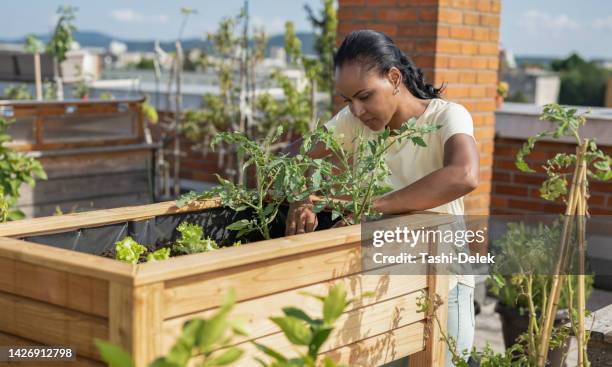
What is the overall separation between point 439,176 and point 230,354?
1266mm

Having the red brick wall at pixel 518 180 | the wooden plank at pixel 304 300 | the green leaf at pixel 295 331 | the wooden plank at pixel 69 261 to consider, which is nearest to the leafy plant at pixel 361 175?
the wooden plank at pixel 304 300

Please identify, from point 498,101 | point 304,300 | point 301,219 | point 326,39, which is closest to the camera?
point 304,300

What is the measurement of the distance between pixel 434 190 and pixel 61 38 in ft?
18.3

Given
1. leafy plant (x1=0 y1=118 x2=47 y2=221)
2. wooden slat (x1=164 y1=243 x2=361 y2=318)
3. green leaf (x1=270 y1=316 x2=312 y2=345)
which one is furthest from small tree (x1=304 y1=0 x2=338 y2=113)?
green leaf (x1=270 y1=316 x2=312 y2=345)

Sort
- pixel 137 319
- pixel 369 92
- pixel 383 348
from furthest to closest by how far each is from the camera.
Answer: pixel 369 92
pixel 383 348
pixel 137 319

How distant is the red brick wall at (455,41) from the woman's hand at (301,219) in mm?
2205

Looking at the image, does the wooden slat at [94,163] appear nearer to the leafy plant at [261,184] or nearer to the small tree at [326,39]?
the small tree at [326,39]

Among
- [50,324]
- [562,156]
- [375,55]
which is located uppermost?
[375,55]

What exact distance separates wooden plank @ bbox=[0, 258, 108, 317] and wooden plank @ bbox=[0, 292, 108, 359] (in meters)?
0.01

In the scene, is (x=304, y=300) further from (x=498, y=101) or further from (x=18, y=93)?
(x=18, y=93)

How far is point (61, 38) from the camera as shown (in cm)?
718

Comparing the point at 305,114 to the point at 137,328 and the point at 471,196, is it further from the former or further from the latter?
the point at 137,328

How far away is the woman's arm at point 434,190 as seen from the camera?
7.41 feet

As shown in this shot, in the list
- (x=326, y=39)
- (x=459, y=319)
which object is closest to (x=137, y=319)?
(x=459, y=319)
